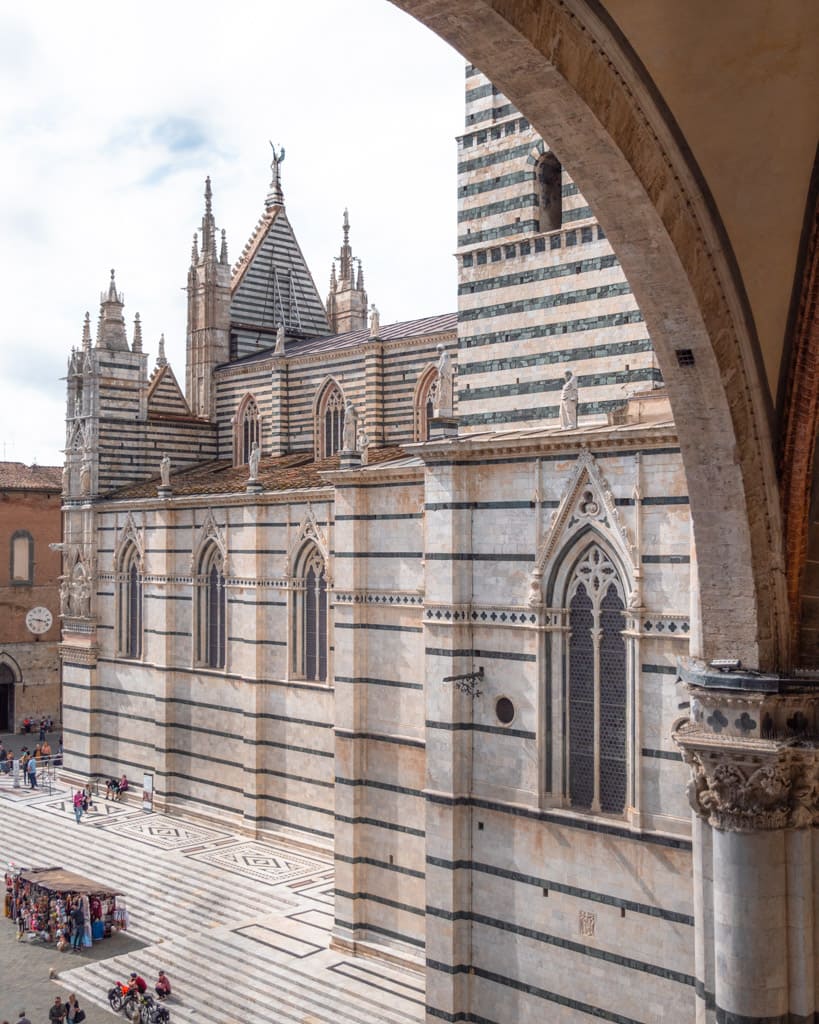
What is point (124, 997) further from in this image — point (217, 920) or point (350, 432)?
point (350, 432)

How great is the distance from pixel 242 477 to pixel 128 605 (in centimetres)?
441

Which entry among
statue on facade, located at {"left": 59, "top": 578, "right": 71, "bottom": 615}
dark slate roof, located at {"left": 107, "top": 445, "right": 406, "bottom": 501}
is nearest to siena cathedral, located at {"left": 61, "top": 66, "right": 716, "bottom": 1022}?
dark slate roof, located at {"left": 107, "top": 445, "right": 406, "bottom": 501}

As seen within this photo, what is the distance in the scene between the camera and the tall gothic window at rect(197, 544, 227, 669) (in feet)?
79.0

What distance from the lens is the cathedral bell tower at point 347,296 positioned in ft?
108

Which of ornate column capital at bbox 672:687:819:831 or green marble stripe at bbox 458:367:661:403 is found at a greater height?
green marble stripe at bbox 458:367:661:403

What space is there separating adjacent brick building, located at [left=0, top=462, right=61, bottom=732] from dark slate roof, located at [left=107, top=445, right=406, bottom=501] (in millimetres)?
9963

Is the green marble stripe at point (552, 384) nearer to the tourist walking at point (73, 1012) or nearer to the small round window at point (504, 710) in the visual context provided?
the small round window at point (504, 710)

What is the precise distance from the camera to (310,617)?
2175cm

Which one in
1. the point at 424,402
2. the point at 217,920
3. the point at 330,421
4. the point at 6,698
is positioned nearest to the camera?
the point at 217,920

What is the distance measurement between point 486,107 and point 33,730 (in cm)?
2769

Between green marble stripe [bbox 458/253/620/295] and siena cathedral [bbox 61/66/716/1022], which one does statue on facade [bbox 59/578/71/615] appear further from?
green marble stripe [bbox 458/253/620/295]

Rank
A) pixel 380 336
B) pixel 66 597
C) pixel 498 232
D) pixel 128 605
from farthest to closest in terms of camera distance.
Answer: pixel 66 597 → pixel 128 605 → pixel 380 336 → pixel 498 232

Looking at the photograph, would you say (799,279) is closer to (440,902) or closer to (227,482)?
(440,902)

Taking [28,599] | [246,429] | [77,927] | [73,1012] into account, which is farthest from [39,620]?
[73,1012]
